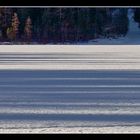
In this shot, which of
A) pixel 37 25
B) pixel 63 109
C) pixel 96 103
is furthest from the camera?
pixel 37 25

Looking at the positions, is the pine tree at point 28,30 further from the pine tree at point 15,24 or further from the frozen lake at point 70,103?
the frozen lake at point 70,103

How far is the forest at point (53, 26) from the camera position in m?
39.0

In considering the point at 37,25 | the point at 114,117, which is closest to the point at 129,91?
the point at 114,117

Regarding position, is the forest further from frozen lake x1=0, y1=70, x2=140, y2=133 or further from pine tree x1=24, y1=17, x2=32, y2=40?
frozen lake x1=0, y1=70, x2=140, y2=133

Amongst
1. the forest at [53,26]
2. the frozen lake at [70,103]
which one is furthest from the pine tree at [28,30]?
the frozen lake at [70,103]

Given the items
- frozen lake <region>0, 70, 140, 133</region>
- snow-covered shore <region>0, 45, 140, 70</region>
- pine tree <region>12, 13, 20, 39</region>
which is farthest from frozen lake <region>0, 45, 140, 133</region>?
pine tree <region>12, 13, 20, 39</region>

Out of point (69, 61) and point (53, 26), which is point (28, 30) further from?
point (69, 61)

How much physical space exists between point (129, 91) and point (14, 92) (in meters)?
1.92

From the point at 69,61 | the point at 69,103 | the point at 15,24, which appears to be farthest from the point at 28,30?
the point at 69,103

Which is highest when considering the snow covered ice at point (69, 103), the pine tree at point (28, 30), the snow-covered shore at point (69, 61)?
the snow covered ice at point (69, 103)

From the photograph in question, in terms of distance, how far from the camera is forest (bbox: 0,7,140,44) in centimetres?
3899
